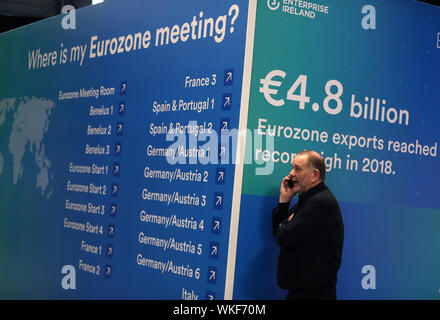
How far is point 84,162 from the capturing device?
19.5 ft

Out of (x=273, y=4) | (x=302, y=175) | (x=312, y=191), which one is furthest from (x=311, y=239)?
(x=273, y=4)

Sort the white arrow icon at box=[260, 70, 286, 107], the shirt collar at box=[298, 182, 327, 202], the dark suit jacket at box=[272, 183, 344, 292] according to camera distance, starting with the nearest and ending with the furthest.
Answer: the dark suit jacket at box=[272, 183, 344, 292], the shirt collar at box=[298, 182, 327, 202], the white arrow icon at box=[260, 70, 286, 107]

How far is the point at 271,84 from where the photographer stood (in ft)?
14.5

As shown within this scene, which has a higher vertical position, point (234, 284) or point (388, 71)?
point (388, 71)

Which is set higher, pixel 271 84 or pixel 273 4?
pixel 273 4

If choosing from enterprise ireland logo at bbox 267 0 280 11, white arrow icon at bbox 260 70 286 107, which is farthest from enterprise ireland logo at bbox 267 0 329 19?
white arrow icon at bbox 260 70 286 107

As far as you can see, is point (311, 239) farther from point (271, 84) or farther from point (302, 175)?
point (271, 84)

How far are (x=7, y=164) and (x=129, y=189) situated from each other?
2.66 metres

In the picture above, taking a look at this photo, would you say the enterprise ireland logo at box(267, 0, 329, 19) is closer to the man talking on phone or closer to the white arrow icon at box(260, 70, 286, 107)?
the white arrow icon at box(260, 70, 286, 107)

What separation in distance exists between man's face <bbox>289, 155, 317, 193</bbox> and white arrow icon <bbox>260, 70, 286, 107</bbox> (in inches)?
17.9

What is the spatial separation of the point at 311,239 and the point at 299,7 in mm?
1667

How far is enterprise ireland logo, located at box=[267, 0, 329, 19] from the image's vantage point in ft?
14.6
